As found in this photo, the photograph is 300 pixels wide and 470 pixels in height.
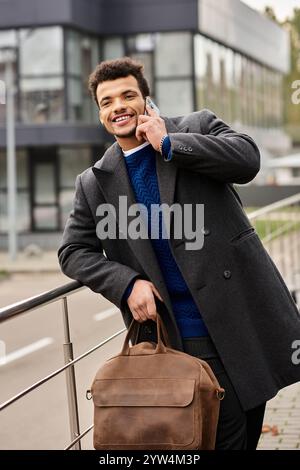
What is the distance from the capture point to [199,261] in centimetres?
342

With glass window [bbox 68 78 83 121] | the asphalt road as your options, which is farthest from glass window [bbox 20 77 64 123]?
the asphalt road

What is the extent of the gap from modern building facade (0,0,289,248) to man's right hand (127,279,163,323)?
1022 inches

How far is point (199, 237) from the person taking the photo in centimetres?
344

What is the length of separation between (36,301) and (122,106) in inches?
28.0

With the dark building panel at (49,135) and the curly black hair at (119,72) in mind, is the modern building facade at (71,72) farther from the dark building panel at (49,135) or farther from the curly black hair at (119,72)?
the curly black hair at (119,72)

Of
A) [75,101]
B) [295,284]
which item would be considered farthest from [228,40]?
[295,284]

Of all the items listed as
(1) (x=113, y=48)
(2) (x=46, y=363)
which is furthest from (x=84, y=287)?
(1) (x=113, y=48)

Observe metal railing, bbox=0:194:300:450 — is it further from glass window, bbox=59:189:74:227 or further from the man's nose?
glass window, bbox=59:189:74:227

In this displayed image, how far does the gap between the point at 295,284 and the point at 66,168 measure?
2106 cm

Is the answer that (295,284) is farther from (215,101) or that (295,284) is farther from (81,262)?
(215,101)

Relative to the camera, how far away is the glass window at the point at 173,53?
30.6m

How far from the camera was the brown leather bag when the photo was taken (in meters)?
3.20

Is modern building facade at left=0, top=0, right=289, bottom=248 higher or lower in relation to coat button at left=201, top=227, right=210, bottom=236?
higher

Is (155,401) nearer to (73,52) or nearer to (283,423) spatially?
(283,423)
